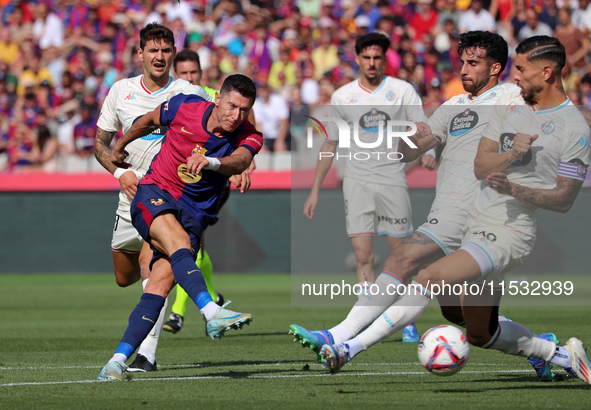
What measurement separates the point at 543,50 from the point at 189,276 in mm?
2736

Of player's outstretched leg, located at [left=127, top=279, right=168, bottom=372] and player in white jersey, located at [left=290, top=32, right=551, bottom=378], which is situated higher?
player in white jersey, located at [left=290, top=32, right=551, bottom=378]

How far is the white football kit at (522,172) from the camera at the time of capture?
5.90m

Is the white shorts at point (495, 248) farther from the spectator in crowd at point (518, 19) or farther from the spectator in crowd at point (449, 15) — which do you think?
the spectator in crowd at point (449, 15)

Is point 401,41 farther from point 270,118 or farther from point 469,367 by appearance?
point 469,367

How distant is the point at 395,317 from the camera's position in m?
6.11

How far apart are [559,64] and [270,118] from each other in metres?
11.6

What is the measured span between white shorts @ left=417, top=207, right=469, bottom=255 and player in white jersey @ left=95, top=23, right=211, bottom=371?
2392 mm

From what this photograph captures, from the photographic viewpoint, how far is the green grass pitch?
5730 mm

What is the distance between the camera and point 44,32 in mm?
22578

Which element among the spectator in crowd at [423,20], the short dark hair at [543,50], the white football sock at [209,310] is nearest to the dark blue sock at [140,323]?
the white football sock at [209,310]

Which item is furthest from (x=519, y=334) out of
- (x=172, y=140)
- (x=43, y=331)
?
(x=43, y=331)

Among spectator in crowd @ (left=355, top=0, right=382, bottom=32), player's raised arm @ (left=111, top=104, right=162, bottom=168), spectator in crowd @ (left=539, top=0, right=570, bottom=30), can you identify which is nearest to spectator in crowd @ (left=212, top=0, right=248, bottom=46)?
spectator in crowd @ (left=355, top=0, right=382, bottom=32)

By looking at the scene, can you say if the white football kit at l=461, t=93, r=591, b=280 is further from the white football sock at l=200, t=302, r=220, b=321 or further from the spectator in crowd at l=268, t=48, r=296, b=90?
the spectator in crowd at l=268, t=48, r=296, b=90

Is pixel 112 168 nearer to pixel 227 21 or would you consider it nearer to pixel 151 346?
pixel 151 346
